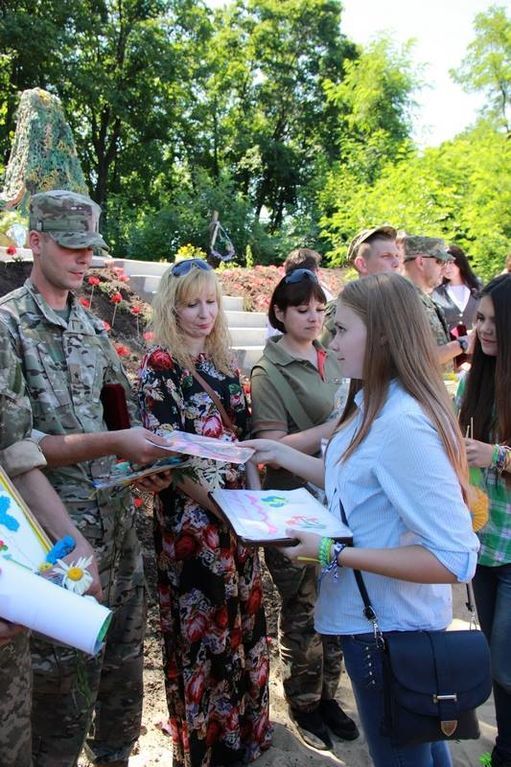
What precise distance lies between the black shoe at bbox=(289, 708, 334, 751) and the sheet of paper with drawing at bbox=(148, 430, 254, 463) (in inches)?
64.9

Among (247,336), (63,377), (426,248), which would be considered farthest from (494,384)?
(247,336)

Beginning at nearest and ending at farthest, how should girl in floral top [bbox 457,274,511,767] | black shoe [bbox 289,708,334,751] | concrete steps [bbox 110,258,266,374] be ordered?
girl in floral top [bbox 457,274,511,767] < black shoe [bbox 289,708,334,751] < concrete steps [bbox 110,258,266,374]

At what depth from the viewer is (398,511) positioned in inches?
65.1

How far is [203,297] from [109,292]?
16.3ft

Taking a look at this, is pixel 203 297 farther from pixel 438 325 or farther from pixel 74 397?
pixel 438 325

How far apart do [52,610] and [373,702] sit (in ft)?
3.40

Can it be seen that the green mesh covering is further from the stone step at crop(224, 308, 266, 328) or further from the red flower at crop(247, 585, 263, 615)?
the red flower at crop(247, 585, 263, 615)

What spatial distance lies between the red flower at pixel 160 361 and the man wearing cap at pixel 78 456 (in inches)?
6.2

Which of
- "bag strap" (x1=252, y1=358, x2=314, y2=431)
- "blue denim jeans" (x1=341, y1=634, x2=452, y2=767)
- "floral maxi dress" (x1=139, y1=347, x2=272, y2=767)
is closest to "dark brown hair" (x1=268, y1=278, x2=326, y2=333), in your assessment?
"bag strap" (x1=252, y1=358, x2=314, y2=431)

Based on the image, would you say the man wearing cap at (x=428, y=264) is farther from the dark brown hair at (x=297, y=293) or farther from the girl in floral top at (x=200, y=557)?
the girl in floral top at (x=200, y=557)

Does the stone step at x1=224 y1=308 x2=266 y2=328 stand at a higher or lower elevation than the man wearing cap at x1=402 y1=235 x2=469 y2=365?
lower

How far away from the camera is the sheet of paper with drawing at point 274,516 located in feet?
5.70

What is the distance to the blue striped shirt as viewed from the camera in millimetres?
1600

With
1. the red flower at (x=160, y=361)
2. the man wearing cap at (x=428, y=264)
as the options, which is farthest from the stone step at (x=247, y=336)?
the red flower at (x=160, y=361)
